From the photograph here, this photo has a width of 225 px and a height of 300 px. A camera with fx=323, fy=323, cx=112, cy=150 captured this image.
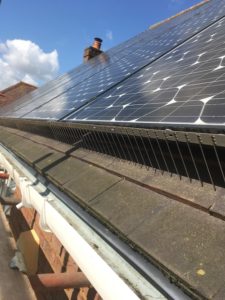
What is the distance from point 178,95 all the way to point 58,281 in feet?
7.14

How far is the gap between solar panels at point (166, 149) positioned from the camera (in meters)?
2.30

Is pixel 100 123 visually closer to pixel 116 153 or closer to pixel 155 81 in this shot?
pixel 116 153

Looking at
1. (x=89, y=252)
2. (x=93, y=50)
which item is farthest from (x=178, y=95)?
(x=93, y=50)

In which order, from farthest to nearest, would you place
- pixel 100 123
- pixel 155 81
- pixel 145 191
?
1. pixel 155 81
2. pixel 100 123
3. pixel 145 191

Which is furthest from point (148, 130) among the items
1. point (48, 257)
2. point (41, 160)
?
point (48, 257)

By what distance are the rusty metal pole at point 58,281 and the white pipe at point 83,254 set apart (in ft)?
0.94

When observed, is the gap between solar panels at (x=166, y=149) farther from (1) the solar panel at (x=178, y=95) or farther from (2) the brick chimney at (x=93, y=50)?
(2) the brick chimney at (x=93, y=50)

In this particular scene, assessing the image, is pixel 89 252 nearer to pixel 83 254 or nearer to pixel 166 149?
pixel 83 254

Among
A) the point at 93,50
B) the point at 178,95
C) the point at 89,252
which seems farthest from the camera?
the point at 93,50

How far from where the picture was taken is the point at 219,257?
1.76m

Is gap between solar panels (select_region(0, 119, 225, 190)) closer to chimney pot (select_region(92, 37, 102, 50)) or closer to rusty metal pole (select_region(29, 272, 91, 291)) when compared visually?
rusty metal pole (select_region(29, 272, 91, 291))

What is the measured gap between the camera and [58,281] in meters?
2.94

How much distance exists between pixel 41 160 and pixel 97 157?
57.8 inches

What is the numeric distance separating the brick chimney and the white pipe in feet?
68.3
